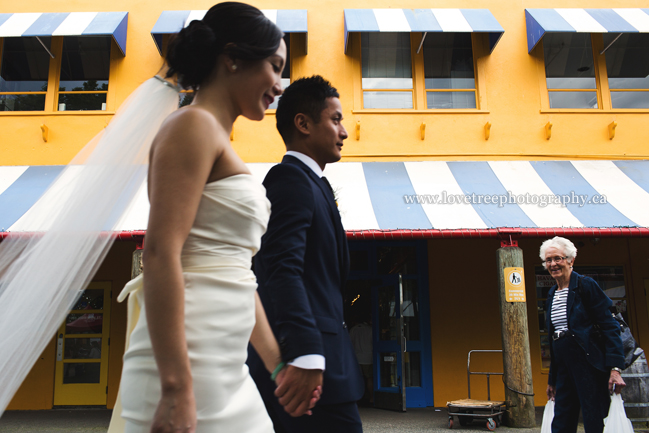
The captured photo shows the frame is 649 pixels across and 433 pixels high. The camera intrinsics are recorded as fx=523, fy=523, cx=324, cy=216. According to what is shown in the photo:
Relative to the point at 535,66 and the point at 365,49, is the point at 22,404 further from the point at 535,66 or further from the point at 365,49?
the point at 535,66

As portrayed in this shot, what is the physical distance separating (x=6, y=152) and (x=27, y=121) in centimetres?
63

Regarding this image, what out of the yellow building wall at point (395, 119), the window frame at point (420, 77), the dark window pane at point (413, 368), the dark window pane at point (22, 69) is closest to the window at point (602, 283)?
the yellow building wall at point (395, 119)

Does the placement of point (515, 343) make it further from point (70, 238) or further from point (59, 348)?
point (59, 348)

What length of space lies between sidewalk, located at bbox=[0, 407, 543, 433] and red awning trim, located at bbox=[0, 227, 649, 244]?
239cm

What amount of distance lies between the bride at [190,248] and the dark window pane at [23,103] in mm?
8863

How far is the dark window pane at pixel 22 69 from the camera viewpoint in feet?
30.3

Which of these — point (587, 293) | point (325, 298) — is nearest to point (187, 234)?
point (325, 298)

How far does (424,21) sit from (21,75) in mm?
7108

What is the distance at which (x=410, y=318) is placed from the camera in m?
8.90

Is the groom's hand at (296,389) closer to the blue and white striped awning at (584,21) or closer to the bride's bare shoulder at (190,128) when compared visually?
the bride's bare shoulder at (190,128)

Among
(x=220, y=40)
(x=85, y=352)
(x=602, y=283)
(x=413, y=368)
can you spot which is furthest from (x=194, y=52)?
(x=602, y=283)

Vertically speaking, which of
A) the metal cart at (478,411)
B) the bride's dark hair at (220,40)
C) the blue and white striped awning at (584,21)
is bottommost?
the metal cart at (478,411)

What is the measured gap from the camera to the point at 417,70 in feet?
30.7

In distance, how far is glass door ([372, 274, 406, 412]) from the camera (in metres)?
7.92
